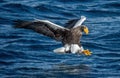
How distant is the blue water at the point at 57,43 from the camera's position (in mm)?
18297

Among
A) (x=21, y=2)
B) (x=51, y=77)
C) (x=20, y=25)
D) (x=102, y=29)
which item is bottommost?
(x=51, y=77)

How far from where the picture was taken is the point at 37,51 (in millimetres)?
20453

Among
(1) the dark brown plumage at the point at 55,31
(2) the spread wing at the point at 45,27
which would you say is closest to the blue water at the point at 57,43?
(1) the dark brown plumage at the point at 55,31

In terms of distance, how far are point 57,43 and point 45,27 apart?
3.07 meters

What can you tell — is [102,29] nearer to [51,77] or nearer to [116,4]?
[116,4]

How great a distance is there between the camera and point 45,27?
A: 60.2 feet

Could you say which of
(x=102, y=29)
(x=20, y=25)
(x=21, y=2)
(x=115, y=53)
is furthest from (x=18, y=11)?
(x=20, y=25)

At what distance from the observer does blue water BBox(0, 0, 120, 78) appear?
60.0 ft

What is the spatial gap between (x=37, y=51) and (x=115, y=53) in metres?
2.05

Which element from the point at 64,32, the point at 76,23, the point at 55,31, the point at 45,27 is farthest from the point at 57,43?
the point at 45,27

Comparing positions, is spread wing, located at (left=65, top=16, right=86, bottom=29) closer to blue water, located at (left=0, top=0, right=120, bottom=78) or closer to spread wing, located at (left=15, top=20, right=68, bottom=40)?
spread wing, located at (left=15, top=20, right=68, bottom=40)

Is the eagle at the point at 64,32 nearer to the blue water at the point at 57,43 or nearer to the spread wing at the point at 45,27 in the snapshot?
the spread wing at the point at 45,27

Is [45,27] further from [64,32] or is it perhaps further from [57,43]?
[57,43]

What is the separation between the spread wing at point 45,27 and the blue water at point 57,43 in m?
0.81
